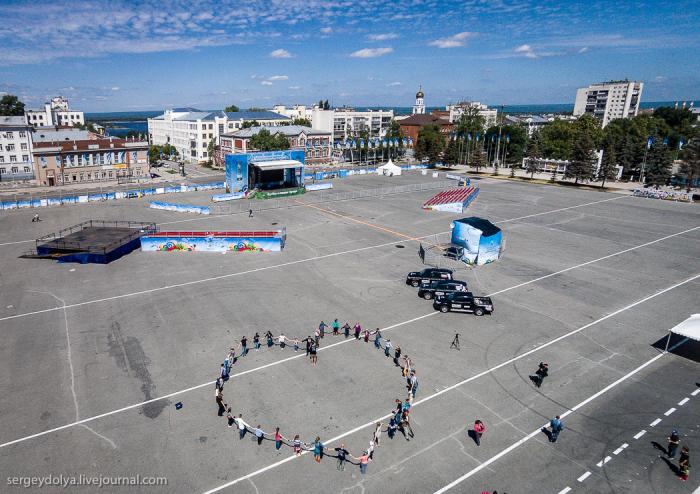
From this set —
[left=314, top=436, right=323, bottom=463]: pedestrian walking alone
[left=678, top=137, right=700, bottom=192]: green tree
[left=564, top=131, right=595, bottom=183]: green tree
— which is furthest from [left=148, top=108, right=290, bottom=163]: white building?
[left=314, top=436, right=323, bottom=463]: pedestrian walking alone

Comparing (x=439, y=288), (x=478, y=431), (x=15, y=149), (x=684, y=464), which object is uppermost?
(x=15, y=149)

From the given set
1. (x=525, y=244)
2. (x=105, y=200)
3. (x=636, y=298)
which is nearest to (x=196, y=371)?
(x=636, y=298)

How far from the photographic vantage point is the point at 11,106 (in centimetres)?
13550

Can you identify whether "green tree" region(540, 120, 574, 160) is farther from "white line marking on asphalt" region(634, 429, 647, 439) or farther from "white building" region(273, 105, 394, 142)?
"white line marking on asphalt" region(634, 429, 647, 439)

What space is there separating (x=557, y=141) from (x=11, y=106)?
166 meters

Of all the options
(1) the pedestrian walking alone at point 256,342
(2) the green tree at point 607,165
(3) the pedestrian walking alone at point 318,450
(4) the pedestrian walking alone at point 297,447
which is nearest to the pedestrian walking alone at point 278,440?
(4) the pedestrian walking alone at point 297,447

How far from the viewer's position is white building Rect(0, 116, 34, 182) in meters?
86.4

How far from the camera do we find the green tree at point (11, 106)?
133 m

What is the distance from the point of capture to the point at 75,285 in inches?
1389

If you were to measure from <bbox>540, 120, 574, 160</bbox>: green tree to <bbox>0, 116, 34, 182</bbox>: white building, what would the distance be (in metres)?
119

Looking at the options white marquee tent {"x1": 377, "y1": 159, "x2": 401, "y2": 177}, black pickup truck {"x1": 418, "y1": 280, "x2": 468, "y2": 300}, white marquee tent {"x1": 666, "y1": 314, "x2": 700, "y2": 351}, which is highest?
white marquee tent {"x1": 377, "y1": 159, "x2": 401, "y2": 177}

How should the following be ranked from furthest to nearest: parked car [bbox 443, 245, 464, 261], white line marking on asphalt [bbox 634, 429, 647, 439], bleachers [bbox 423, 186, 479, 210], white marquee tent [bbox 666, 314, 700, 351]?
bleachers [bbox 423, 186, 479, 210]
parked car [bbox 443, 245, 464, 261]
white marquee tent [bbox 666, 314, 700, 351]
white line marking on asphalt [bbox 634, 429, 647, 439]

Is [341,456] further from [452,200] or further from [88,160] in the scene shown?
[88,160]

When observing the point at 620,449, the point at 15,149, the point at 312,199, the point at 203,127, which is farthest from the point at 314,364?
the point at 203,127
